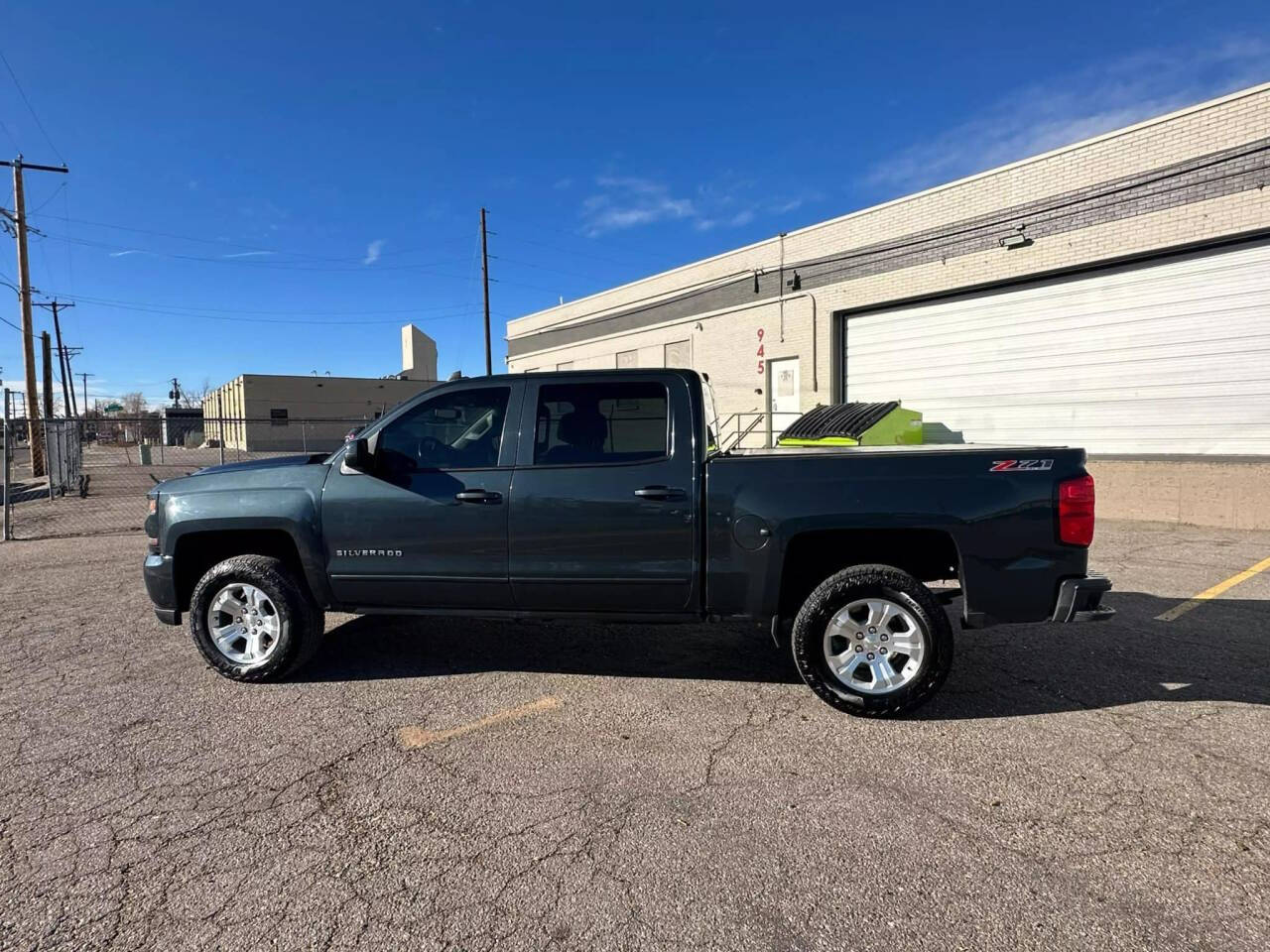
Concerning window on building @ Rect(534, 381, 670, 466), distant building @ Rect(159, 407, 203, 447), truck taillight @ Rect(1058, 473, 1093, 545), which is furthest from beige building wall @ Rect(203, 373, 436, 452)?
truck taillight @ Rect(1058, 473, 1093, 545)

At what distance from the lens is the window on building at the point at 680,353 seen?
63.1ft

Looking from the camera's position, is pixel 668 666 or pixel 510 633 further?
pixel 510 633

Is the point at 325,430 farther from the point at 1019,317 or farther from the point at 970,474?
the point at 970,474

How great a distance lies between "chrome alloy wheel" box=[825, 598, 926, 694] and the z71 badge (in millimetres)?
909

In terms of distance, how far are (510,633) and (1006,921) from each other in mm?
3827

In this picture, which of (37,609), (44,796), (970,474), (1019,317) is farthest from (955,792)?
(1019,317)

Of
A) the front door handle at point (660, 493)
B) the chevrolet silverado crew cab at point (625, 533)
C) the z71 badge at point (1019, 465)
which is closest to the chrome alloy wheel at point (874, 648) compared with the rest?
the chevrolet silverado crew cab at point (625, 533)

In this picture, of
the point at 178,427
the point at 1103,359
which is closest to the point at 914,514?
the point at 1103,359

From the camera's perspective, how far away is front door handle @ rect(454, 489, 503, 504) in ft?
13.3

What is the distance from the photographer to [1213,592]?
638 cm

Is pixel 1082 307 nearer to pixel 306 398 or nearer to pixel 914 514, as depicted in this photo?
pixel 914 514

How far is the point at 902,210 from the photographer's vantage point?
45.5 feet

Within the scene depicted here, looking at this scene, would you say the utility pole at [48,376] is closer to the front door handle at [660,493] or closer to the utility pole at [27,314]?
the utility pole at [27,314]

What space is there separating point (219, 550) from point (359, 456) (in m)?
1.42
